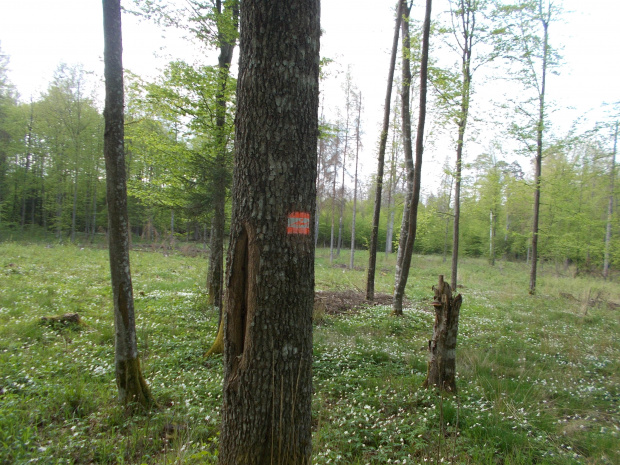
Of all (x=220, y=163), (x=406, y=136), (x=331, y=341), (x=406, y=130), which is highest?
(x=406, y=130)

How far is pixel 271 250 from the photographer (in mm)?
2002

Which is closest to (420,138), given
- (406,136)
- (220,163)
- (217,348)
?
(406,136)

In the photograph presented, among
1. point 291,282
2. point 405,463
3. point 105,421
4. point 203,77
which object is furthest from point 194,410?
point 203,77

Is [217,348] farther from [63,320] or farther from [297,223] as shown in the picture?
[297,223]

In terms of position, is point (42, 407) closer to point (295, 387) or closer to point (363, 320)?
point (295, 387)

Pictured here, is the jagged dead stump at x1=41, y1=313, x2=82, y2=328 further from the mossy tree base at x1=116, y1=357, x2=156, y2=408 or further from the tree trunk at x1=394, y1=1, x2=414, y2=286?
the tree trunk at x1=394, y1=1, x2=414, y2=286

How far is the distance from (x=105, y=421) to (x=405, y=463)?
327cm

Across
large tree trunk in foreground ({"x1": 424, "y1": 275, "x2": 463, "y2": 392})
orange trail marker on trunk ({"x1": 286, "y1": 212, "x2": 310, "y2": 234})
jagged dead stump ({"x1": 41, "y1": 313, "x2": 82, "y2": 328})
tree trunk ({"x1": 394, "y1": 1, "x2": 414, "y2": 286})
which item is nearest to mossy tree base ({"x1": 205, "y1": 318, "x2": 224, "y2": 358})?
jagged dead stump ({"x1": 41, "y1": 313, "x2": 82, "y2": 328})

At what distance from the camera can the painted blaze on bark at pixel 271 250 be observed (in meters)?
1.99

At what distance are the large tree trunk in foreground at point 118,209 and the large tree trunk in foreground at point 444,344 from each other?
3914mm

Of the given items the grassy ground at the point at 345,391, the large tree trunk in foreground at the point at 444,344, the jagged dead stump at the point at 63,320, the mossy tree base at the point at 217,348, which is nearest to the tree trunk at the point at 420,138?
the grassy ground at the point at 345,391

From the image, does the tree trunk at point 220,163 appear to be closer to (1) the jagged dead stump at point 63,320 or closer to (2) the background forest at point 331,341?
(2) the background forest at point 331,341

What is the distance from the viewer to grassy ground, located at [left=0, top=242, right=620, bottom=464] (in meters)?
2.94

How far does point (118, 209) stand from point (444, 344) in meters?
4.89
